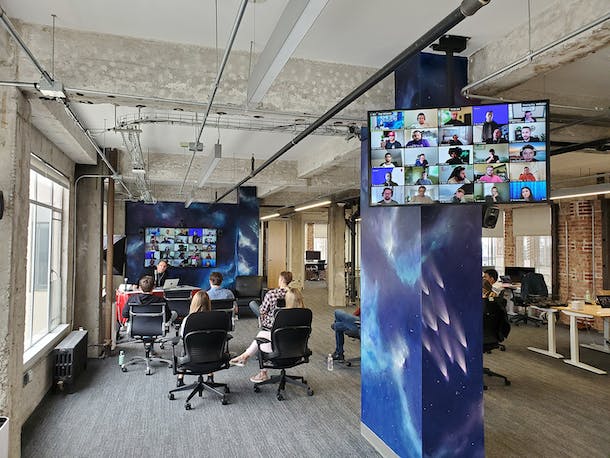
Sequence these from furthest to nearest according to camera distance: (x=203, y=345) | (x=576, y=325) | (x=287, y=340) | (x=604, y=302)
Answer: (x=604, y=302) → (x=576, y=325) → (x=287, y=340) → (x=203, y=345)

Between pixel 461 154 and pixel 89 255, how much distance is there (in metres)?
6.42

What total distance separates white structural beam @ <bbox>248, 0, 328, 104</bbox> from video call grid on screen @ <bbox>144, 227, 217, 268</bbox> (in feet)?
33.4

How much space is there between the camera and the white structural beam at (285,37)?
1.95m

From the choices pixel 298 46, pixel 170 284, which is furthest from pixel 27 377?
pixel 170 284

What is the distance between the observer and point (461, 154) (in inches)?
121

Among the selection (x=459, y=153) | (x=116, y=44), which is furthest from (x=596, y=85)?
(x=116, y=44)

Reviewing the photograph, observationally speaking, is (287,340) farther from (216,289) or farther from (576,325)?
(576,325)

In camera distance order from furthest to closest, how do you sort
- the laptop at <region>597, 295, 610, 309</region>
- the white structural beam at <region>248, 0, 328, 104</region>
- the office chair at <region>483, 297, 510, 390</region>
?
1. the laptop at <region>597, 295, 610, 309</region>
2. the office chair at <region>483, 297, 510, 390</region>
3. the white structural beam at <region>248, 0, 328, 104</region>

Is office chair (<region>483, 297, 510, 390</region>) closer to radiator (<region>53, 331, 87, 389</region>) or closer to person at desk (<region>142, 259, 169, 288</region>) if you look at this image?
radiator (<region>53, 331, 87, 389</region>)

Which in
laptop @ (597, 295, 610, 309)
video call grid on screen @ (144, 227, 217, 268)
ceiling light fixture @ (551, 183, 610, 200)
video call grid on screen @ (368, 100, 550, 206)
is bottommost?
laptop @ (597, 295, 610, 309)

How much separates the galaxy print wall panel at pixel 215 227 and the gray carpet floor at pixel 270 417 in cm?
588

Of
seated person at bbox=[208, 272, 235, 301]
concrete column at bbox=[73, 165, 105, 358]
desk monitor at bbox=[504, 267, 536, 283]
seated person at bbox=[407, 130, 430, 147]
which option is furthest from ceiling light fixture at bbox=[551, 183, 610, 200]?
concrete column at bbox=[73, 165, 105, 358]

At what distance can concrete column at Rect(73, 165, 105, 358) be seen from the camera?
23.9 feet

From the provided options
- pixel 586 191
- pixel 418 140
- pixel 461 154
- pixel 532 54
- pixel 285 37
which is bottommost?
pixel 461 154
